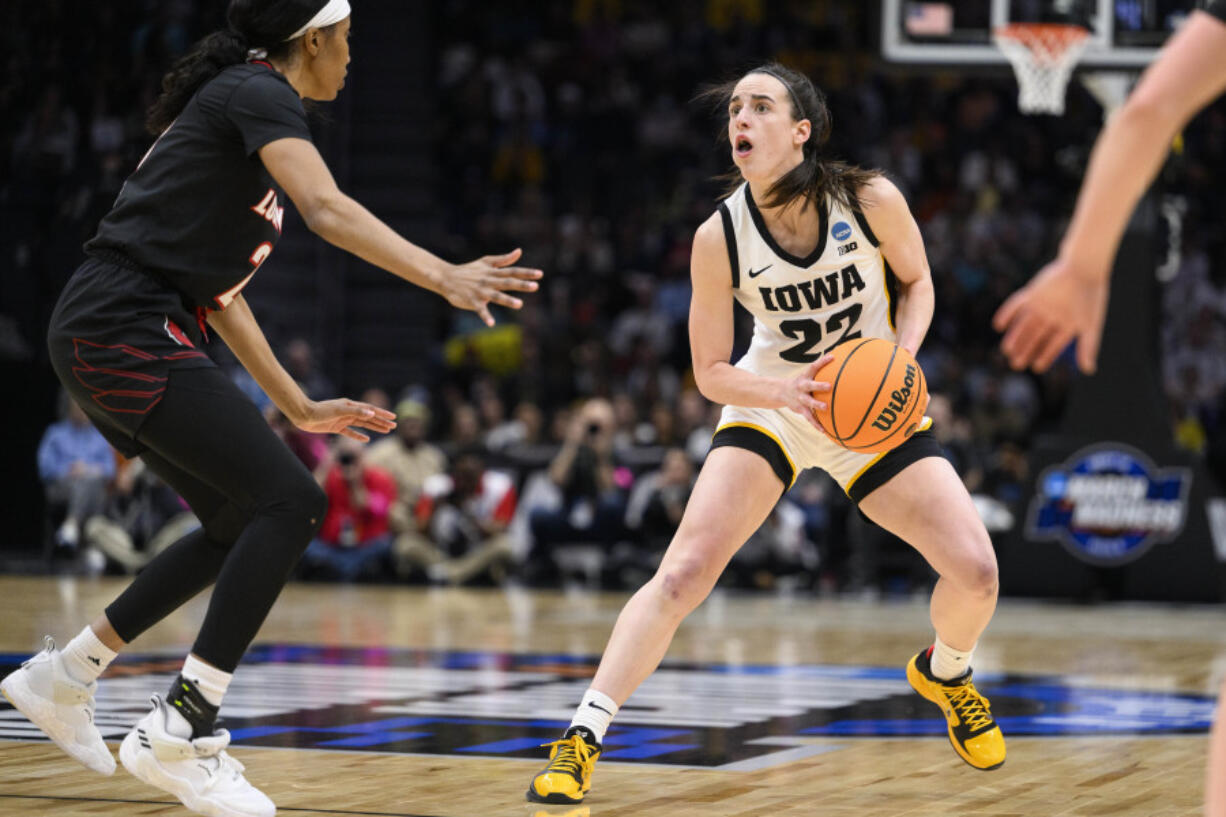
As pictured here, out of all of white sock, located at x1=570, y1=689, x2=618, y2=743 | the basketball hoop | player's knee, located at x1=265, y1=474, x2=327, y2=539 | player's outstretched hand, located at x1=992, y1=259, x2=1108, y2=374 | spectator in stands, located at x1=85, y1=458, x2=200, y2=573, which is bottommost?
spectator in stands, located at x1=85, y1=458, x2=200, y2=573

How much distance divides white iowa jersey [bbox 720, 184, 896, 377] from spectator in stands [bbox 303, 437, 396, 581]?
10476 millimetres

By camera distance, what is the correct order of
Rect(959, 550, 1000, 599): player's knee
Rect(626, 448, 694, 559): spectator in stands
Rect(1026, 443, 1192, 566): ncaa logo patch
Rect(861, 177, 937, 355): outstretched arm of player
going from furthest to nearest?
Rect(626, 448, 694, 559): spectator in stands, Rect(1026, 443, 1192, 566): ncaa logo patch, Rect(861, 177, 937, 355): outstretched arm of player, Rect(959, 550, 1000, 599): player's knee

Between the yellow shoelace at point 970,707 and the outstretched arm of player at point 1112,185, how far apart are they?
260 cm

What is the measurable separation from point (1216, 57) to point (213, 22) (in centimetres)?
1576

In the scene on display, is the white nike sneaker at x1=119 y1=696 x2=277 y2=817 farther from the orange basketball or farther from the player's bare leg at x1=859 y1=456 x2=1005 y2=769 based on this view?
the player's bare leg at x1=859 y1=456 x2=1005 y2=769

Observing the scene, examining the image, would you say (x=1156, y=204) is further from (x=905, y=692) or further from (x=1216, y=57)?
(x=1216, y=57)

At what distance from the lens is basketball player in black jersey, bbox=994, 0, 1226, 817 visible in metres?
2.83

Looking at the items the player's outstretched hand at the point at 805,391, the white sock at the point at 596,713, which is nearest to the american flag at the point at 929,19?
the player's outstretched hand at the point at 805,391

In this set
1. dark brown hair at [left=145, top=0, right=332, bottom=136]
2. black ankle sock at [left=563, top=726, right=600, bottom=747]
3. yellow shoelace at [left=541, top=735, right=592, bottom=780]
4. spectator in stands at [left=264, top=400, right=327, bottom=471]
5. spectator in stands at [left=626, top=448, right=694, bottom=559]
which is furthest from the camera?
spectator in stands at [left=626, top=448, right=694, bottom=559]

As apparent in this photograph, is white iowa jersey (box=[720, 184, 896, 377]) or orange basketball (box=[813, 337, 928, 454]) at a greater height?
white iowa jersey (box=[720, 184, 896, 377])

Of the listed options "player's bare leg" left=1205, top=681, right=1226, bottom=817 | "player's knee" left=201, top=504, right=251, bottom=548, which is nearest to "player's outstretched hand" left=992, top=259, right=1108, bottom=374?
"player's bare leg" left=1205, top=681, right=1226, bottom=817

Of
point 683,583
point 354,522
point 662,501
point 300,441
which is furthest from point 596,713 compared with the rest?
point 354,522

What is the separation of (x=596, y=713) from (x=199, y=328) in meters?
1.50

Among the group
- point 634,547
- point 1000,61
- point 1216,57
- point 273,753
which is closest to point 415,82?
point 634,547
